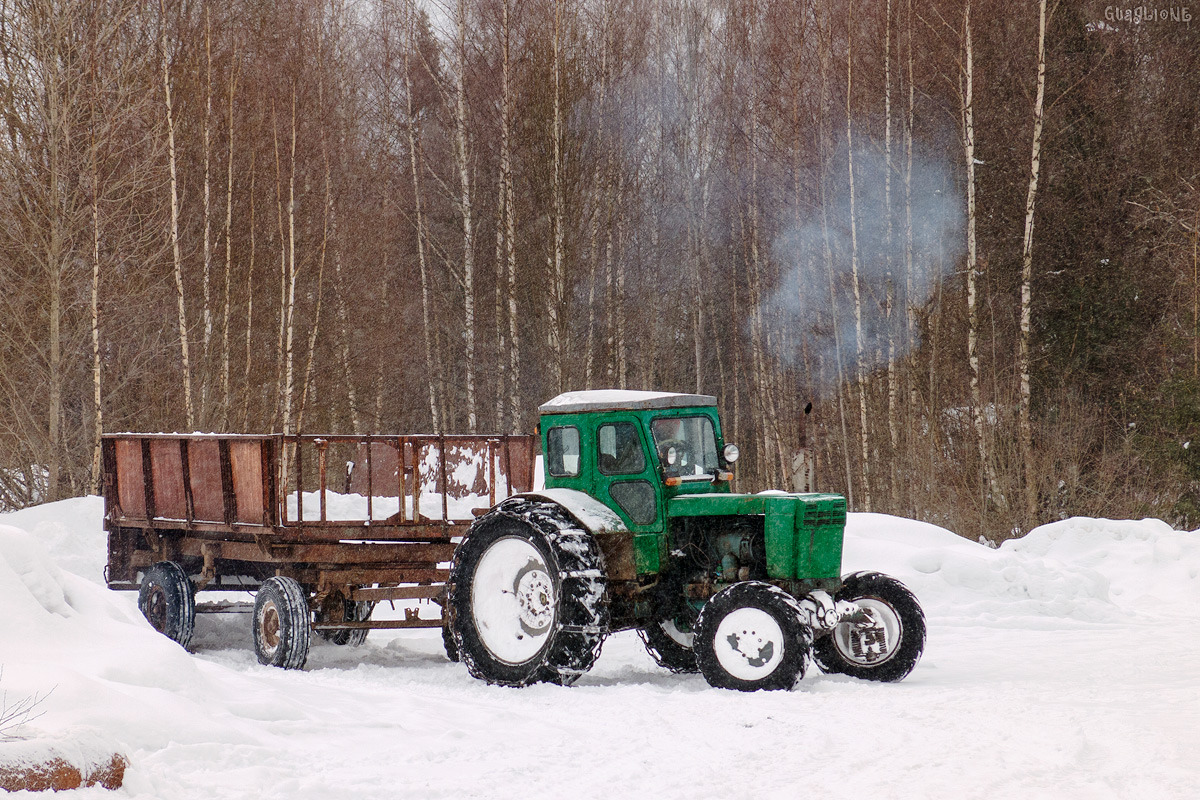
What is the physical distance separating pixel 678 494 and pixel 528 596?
1.27m

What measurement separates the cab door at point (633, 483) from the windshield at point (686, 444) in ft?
0.40

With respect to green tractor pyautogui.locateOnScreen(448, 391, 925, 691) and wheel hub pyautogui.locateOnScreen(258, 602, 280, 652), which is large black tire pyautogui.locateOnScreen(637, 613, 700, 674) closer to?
green tractor pyautogui.locateOnScreen(448, 391, 925, 691)

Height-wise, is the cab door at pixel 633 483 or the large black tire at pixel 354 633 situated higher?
the cab door at pixel 633 483

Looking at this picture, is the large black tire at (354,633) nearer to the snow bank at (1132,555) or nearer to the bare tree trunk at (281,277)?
the snow bank at (1132,555)

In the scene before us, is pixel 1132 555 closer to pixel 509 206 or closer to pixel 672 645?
pixel 672 645

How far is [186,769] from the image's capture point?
15.9ft

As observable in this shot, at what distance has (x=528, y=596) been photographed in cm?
815

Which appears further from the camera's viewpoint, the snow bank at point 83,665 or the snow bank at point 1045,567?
the snow bank at point 1045,567

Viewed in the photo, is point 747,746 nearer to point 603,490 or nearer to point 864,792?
point 864,792

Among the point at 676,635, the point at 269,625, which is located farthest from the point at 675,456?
the point at 269,625

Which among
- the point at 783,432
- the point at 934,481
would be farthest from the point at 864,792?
the point at 783,432

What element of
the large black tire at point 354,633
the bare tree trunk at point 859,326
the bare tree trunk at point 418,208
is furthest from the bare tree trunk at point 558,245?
the large black tire at point 354,633

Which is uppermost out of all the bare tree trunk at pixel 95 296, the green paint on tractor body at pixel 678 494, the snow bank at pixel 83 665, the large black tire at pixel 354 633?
the bare tree trunk at pixel 95 296

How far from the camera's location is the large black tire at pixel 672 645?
28.5ft
